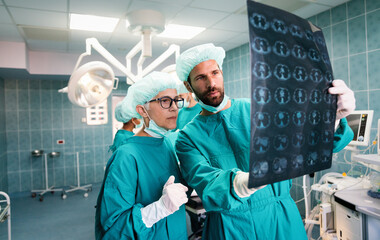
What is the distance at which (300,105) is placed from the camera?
26.6 inches

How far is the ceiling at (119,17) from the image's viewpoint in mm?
2824

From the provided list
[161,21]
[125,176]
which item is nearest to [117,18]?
[161,21]

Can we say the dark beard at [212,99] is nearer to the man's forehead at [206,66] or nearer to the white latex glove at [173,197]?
the man's forehead at [206,66]

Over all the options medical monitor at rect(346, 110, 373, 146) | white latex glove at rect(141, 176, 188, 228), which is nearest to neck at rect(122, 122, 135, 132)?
white latex glove at rect(141, 176, 188, 228)

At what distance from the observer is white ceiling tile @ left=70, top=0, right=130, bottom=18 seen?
2.75 m

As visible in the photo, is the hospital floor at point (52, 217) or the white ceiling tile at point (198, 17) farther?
the hospital floor at point (52, 217)

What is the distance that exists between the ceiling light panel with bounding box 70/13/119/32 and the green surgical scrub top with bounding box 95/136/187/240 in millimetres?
2443

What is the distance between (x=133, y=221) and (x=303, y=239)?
0.73 meters

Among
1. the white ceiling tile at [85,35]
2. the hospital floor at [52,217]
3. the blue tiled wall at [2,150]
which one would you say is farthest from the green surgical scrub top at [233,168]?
the blue tiled wall at [2,150]

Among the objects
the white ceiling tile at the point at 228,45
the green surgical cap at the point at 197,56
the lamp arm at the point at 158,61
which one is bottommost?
the green surgical cap at the point at 197,56

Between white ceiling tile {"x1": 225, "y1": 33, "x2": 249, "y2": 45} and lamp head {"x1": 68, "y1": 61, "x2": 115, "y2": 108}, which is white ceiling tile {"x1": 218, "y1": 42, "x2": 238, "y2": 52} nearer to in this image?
white ceiling tile {"x1": 225, "y1": 33, "x2": 249, "y2": 45}

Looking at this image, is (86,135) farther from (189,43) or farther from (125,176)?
(125,176)

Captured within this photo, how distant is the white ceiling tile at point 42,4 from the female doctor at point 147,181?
1974mm

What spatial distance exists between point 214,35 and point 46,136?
409cm
